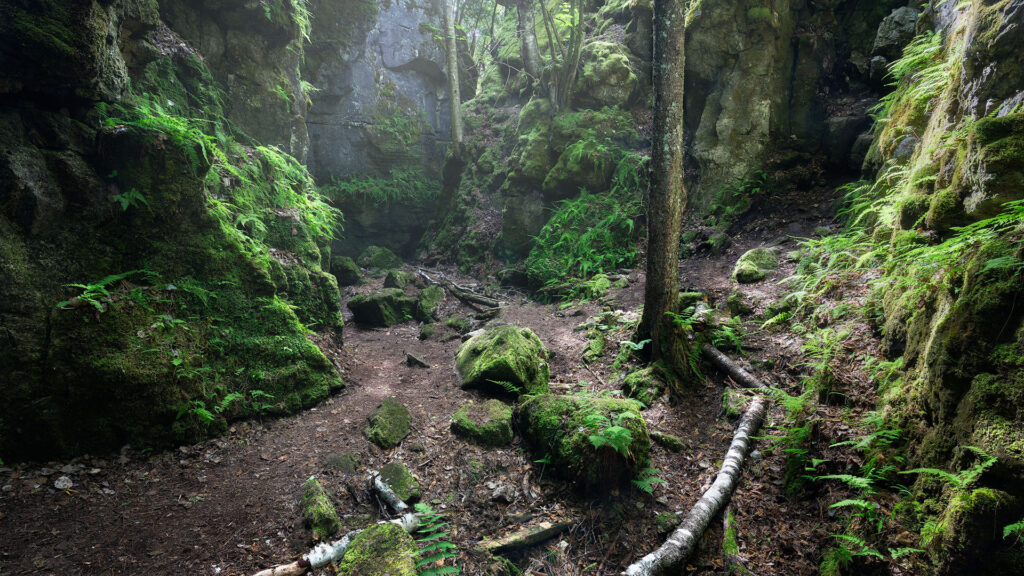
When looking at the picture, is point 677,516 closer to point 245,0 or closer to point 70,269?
point 70,269

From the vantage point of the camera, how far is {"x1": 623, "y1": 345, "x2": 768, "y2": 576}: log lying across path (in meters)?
3.07

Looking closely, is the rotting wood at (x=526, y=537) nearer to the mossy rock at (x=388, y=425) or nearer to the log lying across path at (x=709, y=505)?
the log lying across path at (x=709, y=505)

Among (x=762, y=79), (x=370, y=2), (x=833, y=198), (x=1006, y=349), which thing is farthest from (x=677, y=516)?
(x=370, y=2)

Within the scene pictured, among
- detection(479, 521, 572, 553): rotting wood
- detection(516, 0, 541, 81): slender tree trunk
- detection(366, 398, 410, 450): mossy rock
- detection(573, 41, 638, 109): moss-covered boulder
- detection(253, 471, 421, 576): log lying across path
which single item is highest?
detection(516, 0, 541, 81): slender tree trunk

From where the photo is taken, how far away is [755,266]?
7098 millimetres

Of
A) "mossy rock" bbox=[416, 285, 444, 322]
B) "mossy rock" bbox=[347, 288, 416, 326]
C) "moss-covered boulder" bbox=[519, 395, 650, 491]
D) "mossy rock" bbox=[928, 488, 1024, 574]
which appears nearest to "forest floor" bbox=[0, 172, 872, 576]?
"moss-covered boulder" bbox=[519, 395, 650, 491]

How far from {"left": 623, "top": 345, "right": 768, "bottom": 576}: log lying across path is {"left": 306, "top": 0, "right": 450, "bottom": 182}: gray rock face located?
50.2ft

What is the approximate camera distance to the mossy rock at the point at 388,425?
484 cm

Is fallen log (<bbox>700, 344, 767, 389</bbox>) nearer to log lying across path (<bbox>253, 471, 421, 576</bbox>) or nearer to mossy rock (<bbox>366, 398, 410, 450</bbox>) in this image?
log lying across path (<bbox>253, 471, 421, 576</bbox>)

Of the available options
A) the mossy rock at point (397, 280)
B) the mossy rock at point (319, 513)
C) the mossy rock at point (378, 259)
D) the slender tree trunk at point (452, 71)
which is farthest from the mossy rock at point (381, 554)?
the slender tree trunk at point (452, 71)

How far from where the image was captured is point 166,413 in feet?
14.3

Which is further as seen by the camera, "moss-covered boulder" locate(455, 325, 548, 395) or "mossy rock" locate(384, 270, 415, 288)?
"mossy rock" locate(384, 270, 415, 288)

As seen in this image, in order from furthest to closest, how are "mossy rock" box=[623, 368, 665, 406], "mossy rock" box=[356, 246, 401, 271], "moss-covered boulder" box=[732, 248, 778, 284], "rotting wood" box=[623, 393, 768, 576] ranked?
1. "mossy rock" box=[356, 246, 401, 271]
2. "moss-covered boulder" box=[732, 248, 778, 284]
3. "mossy rock" box=[623, 368, 665, 406]
4. "rotting wood" box=[623, 393, 768, 576]

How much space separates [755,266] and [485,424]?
5.47m
